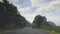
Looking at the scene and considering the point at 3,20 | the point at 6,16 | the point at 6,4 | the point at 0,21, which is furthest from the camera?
the point at 6,4

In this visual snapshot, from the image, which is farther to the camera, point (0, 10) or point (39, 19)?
point (39, 19)

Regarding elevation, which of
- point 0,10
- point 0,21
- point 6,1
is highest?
point 6,1

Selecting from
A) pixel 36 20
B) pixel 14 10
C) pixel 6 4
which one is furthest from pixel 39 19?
pixel 6 4

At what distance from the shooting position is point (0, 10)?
152 feet

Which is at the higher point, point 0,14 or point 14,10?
point 14,10

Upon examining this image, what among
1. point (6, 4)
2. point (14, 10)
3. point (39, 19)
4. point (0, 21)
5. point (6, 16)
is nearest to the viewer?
point (0, 21)

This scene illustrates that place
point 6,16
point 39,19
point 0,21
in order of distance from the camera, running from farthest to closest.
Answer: point 39,19 < point 6,16 < point 0,21

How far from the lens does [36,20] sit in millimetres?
96562

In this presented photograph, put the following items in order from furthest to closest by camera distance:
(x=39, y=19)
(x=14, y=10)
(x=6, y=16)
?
(x=39, y=19) → (x=14, y=10) → (x=6, y=16)

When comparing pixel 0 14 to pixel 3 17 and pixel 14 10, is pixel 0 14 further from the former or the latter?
pixel 14 10

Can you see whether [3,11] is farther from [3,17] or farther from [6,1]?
[6,1]

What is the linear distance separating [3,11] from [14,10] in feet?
56.2

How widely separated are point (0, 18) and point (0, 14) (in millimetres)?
1033

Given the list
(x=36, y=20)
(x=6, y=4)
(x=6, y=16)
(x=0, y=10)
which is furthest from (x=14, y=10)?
(x=36, y=20)
